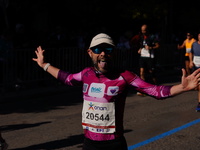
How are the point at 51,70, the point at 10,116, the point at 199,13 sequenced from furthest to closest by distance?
the point at 199,13 → the point at 10,116 → the point at 51,70

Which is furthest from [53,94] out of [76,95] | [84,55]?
[84,55]

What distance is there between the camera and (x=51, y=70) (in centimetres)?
435

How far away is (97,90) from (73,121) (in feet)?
15.0

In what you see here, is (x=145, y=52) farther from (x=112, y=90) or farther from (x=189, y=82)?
(x=189, y=82)

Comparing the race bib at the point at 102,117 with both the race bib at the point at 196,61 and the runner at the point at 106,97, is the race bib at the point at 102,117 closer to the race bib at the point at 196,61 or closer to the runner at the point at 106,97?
the runner at the point at 106,97

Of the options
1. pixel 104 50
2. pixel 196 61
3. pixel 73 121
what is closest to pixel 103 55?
pixel 104 50

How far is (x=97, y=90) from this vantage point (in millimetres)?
3947

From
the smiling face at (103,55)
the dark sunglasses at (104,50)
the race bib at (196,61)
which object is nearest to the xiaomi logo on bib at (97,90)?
the smiling face at (103,55)

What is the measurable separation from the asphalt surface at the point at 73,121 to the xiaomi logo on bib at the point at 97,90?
2770 mm

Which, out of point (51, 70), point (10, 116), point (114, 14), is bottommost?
point (10, 116)

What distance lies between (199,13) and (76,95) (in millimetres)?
15935

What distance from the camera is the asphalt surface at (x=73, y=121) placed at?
687cm

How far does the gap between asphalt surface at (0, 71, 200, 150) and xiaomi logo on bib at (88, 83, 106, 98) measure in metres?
2.77

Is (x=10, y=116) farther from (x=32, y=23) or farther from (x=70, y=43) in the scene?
(x=32, y=23)
